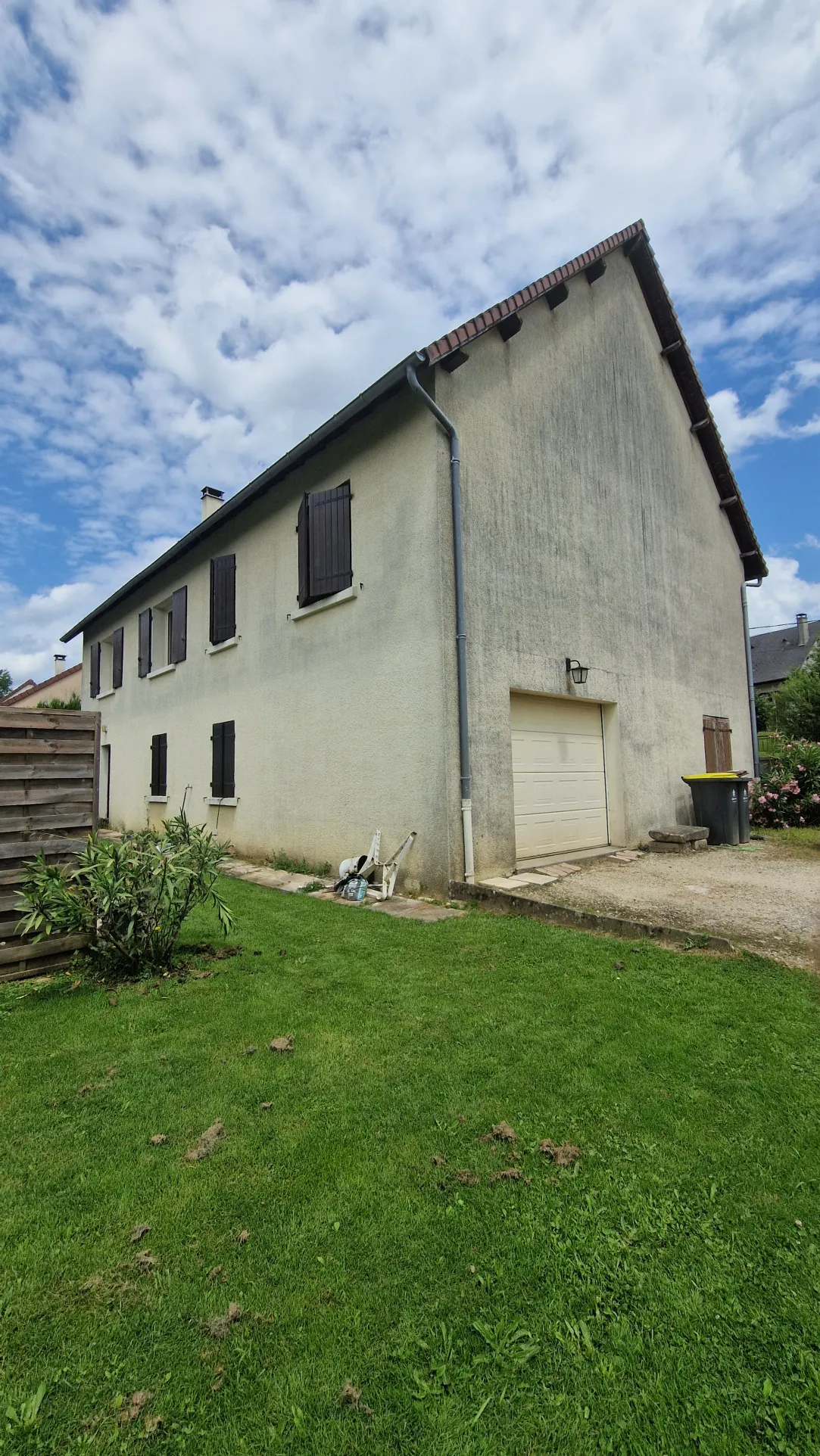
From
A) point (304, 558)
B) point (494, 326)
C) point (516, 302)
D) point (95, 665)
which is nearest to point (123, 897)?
point (304, 558)

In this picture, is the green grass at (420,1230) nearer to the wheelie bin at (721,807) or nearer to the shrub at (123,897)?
the shrub at (123,897)

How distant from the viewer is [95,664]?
15422mm

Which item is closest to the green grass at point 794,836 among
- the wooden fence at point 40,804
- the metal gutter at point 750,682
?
the metal gutter at point 750,682

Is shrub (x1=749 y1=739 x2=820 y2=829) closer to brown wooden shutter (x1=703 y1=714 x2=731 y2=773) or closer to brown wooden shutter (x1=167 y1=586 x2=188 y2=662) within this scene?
brown wooden shutter (x1=703 y1=714 x2=731 y2=773)

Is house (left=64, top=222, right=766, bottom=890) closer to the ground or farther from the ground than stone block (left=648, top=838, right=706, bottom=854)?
farther from the ground

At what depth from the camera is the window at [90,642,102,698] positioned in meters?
15.2

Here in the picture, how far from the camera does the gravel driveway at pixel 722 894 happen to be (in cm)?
439

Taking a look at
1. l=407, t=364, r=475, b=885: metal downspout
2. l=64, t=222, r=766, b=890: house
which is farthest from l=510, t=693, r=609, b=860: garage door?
l=407, t=364, r=475, b=885: metal downspout

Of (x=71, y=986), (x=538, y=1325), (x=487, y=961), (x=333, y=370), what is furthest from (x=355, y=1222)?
(x=333, y=370)

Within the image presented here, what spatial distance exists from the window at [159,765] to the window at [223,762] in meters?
2.23

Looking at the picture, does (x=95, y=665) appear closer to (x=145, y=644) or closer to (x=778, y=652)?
(x=145, y=644)

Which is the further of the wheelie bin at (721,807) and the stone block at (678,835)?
the wheelie bin at (721,807)

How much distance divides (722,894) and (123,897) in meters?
5.04

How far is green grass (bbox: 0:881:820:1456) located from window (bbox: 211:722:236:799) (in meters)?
6.24
